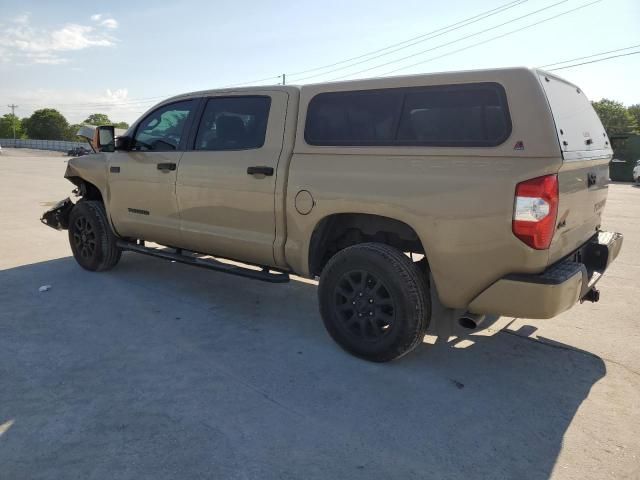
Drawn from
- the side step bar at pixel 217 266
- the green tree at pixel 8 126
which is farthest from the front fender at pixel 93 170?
the green tree at pixel 8 126

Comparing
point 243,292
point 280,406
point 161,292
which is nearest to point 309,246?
point 280,406

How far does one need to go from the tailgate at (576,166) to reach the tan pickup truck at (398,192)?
A: 19mm

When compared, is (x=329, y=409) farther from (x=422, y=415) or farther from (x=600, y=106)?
(x=600, y=106)

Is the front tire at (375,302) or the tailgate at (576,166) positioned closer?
the tailgate at (576,166)

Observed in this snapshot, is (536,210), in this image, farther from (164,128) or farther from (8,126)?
(8,126)

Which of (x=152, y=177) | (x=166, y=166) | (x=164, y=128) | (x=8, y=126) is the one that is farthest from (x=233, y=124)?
(x=8, y=126)

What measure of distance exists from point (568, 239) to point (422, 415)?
1.46 meters

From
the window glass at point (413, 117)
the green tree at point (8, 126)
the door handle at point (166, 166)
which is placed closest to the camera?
the window glass at point (413, 117)

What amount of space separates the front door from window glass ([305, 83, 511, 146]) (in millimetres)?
1576

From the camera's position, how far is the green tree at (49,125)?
357 feet

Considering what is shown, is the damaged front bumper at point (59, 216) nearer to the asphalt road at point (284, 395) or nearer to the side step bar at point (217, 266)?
the side step bar at point (217, 266)

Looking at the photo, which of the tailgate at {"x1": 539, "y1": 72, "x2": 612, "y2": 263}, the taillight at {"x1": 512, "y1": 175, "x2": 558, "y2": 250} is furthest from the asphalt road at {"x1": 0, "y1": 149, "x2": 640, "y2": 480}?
the taillight at {"x1": 512, "y1": 175, "x2": 558, "y2": 250}

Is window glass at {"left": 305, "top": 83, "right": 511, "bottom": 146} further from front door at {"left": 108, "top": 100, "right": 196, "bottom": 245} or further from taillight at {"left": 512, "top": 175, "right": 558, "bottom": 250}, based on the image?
front door at {"left": 108, "top": 100, "right": 196, "bottom": 245}

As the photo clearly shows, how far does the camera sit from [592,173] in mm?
3434
